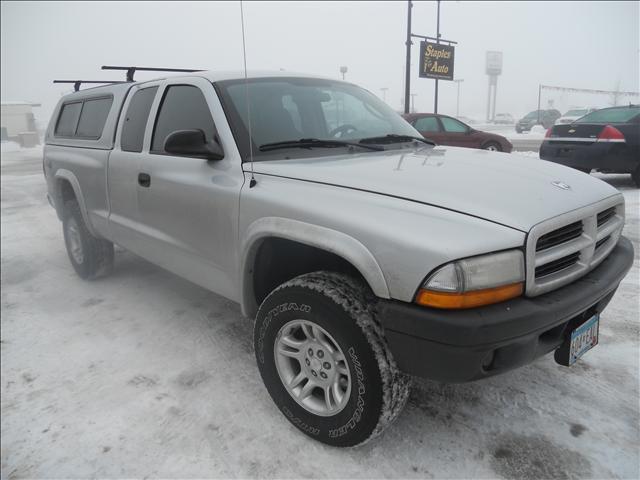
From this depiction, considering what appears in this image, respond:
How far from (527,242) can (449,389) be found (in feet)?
3.94

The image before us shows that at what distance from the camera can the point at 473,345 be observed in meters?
1.67

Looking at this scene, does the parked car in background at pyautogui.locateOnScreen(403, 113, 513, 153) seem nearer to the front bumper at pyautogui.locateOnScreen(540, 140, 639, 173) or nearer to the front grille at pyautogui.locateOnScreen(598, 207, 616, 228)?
the front bumper at pyautogui.locateOnScreen(540, 140, 639, 173)

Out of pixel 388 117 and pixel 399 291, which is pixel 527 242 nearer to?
pixel 399 291

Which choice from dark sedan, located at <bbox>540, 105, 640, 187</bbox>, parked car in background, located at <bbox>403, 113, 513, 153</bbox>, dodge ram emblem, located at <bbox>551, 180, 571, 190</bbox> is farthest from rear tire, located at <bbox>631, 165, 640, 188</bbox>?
dodge ram emblem, located at <bbox>551, 180, 571, 190</bbox>

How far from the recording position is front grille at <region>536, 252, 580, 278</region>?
186cm

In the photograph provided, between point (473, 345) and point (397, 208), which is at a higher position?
point (397, 208)

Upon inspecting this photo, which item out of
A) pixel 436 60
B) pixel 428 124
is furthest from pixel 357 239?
pixel 436 60

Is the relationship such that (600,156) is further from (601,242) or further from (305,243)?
(305,243)

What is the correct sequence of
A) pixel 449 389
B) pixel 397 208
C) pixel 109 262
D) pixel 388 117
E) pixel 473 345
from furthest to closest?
pixel 109 262
pixel 388 117
pixel 449 389
pixel 397 208
pixel 473 345

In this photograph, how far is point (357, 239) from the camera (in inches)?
73.6

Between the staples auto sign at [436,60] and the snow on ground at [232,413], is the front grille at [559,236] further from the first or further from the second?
the staples auto sign at [436,60]

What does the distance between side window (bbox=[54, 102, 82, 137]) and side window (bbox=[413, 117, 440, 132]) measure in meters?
7.81

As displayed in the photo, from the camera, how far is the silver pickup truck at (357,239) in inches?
67.9

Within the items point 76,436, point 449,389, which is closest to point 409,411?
point 449,389
